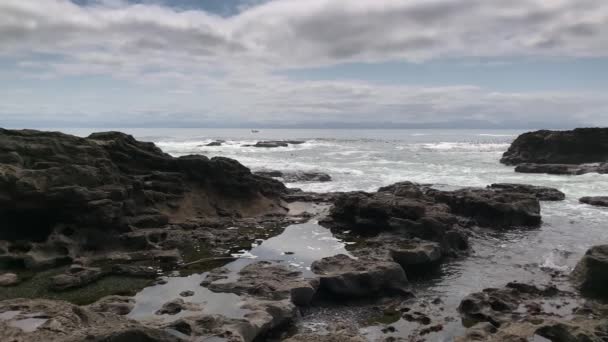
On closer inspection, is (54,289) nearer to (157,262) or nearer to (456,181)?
(157,262)

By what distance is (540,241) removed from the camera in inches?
1006

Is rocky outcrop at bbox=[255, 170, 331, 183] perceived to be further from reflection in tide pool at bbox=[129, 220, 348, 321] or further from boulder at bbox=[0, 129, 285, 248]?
reflection in tide pool at bbox=[129, 220, 348, 321]

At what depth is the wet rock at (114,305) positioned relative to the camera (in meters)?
14.6

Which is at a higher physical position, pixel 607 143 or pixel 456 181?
pixel 607 143

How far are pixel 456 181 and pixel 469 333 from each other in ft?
134

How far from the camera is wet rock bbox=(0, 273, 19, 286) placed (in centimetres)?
1675

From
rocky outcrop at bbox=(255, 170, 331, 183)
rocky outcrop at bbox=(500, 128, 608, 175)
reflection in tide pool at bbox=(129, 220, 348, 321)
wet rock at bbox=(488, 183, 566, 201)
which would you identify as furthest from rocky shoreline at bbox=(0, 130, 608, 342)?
rocky outcrop at bbox=(500, 128, 608, 175)

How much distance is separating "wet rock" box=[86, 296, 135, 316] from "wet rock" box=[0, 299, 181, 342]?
0.85 meters

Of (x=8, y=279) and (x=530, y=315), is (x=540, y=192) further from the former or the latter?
(x=8, y=279)

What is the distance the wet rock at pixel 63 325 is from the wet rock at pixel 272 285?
432 centimetres

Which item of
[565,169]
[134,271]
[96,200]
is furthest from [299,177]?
[134,271]

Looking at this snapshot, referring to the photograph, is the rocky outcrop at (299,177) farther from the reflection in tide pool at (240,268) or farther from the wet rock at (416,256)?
the wet rock at (416,256)

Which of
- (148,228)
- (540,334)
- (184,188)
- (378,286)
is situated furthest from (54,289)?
(540,334)

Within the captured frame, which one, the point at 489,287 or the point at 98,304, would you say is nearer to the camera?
the point at 98,304
